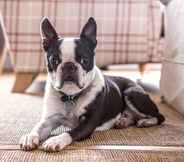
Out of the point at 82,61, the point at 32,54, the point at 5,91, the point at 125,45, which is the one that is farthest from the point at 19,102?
the point at 82,61

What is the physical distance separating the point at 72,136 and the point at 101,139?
0.39ft

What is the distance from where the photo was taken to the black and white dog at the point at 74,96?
1320mm

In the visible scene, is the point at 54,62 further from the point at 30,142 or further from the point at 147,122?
the point at 147,122

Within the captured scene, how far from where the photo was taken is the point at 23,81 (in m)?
2.45

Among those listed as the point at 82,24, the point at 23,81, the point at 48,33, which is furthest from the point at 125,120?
the point at 23,81

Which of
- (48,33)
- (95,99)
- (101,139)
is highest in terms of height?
(48,33)

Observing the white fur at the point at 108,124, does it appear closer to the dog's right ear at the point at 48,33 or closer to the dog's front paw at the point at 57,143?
the dog's front paw at the point at 57,143

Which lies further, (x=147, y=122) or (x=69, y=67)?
(x=147, y=122)

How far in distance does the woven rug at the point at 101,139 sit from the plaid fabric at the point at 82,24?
42 centimetres

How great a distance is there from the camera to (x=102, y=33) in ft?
7.71

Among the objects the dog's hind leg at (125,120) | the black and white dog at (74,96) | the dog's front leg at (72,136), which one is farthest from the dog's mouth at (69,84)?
the dog's hind leg at (125,120)

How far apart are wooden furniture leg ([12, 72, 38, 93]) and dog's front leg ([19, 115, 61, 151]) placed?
101 centimetres

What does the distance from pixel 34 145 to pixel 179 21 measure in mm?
933

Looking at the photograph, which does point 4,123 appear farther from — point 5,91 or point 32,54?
point 5,91
